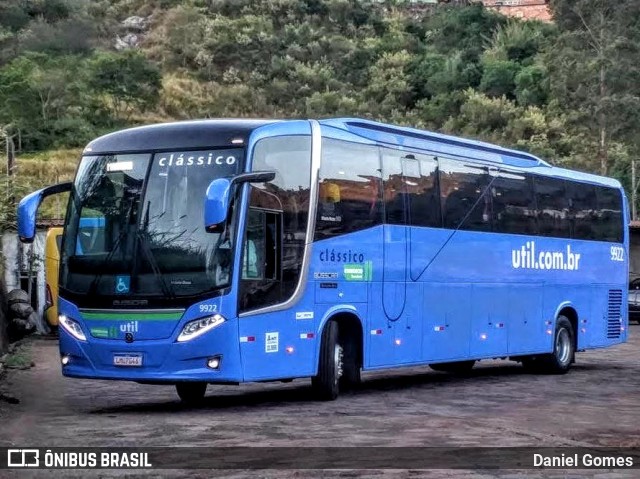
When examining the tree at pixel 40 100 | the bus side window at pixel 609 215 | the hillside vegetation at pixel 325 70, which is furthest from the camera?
the tree at pixel 40 100

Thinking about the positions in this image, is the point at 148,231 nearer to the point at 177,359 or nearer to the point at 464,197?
the point at 177,359

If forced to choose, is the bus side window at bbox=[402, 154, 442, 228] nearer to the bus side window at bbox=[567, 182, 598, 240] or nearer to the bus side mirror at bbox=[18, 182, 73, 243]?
the bus side window at bbox=[567, 182, 598, 240]

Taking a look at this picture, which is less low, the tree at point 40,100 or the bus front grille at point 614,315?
the tree at point 40,100

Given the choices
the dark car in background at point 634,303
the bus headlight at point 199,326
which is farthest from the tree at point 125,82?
the bus headlight at point 199,326

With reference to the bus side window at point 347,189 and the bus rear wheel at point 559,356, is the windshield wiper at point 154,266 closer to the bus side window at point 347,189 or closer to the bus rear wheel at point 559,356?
the bus side window at point 347,189

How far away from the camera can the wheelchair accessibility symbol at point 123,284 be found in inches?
543

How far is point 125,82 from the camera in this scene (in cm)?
6962

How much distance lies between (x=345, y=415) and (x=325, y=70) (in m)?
66.5

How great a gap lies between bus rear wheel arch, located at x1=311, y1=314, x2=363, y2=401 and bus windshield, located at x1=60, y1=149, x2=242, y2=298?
2257mm

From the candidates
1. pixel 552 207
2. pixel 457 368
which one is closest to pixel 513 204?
pixel 552 207

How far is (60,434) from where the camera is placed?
12.0 meters

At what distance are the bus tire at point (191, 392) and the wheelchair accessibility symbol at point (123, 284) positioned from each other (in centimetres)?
225

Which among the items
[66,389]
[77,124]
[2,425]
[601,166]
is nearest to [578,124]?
[601,166]

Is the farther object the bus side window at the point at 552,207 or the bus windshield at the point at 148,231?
the bus side window at the point at 552,207
